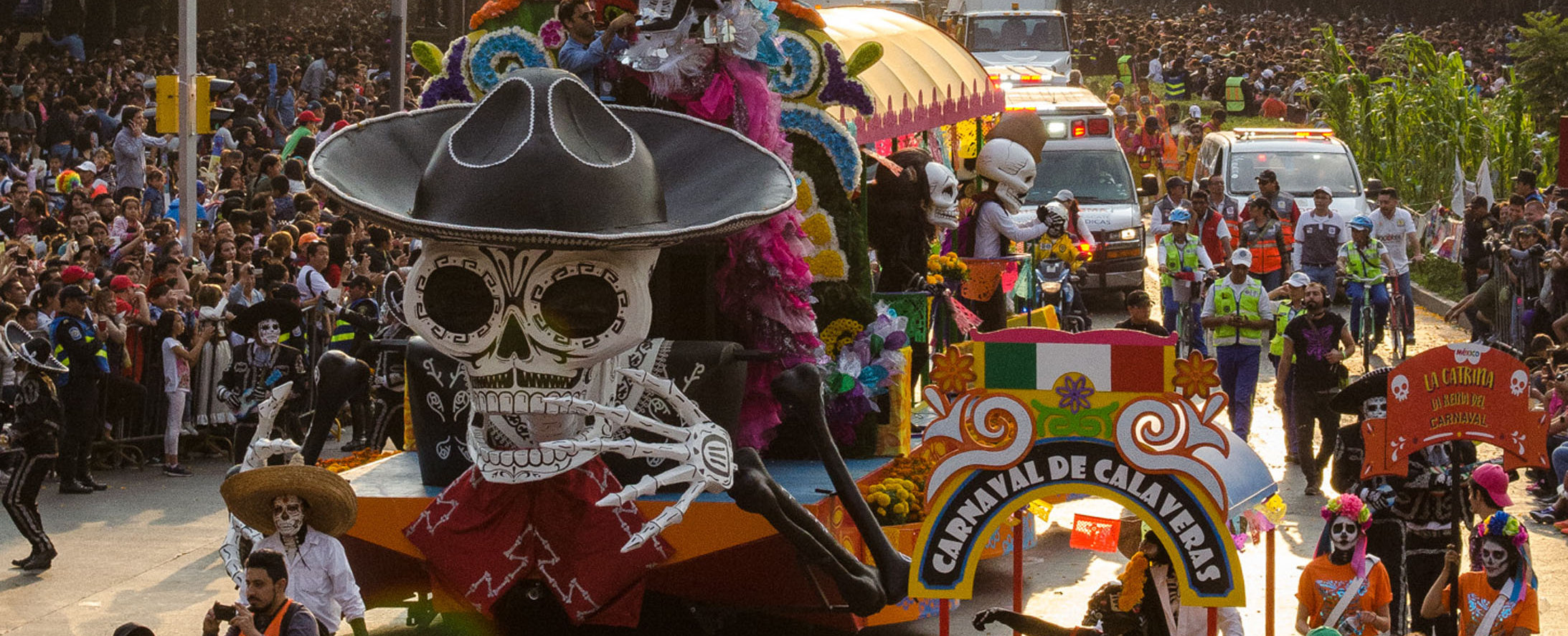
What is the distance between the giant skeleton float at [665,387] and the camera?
7.16 metres

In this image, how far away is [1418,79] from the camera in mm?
31156

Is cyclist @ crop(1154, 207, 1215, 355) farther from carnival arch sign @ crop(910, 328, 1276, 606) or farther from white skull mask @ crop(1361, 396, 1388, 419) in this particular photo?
carnival arch sign @ crop(910, 328, 1276, 606)

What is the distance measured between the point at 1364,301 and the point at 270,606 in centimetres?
1389

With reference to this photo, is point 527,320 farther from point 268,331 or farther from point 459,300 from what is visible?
point 268,331

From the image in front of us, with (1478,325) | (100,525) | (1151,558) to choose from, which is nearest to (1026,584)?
(1151,558)

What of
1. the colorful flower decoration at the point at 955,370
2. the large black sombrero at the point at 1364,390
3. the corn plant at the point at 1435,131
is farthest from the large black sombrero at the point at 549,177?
the corn plant at the point at 1435,131

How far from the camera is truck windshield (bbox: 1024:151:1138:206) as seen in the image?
2284cm

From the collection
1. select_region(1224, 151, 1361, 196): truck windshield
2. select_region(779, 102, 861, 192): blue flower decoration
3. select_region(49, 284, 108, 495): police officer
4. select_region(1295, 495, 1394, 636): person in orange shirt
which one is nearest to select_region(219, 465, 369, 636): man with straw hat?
select_region(779, 102, 861, 192): blue flower decoration

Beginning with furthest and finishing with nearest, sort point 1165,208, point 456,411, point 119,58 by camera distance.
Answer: point 119,58, point 1165,208, point 456,411

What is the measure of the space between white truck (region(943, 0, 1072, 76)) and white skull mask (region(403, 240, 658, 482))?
2730 centimetres

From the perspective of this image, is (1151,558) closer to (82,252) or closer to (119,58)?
(82,252)

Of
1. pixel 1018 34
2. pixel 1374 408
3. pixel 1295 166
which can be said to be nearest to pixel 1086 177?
pixel 1295 166

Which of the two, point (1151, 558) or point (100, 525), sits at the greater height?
point (1151, 558)

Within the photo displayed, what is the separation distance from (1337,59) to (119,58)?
21.3 metres
